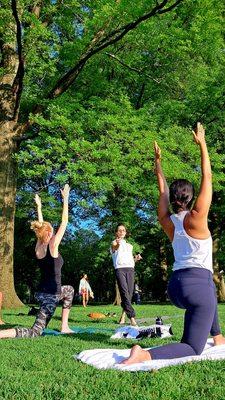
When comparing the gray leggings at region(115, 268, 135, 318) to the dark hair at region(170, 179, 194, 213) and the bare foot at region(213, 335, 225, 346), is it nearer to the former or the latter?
the bare foot at region(213, 335, 225, 346)

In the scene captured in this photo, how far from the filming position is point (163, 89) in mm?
22391

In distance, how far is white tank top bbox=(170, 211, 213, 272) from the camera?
4711mm

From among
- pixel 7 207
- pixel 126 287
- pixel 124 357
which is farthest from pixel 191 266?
pixel 7 207

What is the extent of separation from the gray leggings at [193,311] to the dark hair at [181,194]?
24.7 inches

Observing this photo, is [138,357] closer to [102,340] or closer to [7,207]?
[102,340]

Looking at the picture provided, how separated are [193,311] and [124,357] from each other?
36.4 inches

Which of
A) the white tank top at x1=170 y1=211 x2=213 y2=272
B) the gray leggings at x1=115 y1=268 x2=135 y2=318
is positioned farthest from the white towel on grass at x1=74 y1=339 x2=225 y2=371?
the gray leggings at x1=115 y1=268 x2=135 y2=318

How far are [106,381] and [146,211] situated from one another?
21167 mm

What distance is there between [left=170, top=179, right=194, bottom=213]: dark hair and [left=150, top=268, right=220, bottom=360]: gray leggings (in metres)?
0.63

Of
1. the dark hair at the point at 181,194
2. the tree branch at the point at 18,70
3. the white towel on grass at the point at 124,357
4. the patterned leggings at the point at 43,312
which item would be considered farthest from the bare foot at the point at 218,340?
the tree branch at the point at 18,70

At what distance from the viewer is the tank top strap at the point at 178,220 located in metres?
4.72

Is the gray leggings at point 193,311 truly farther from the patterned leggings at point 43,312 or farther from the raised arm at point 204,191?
the patterned leggings at point 43,312

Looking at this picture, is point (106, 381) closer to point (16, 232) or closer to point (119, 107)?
point (119, 107)

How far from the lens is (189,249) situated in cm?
474
